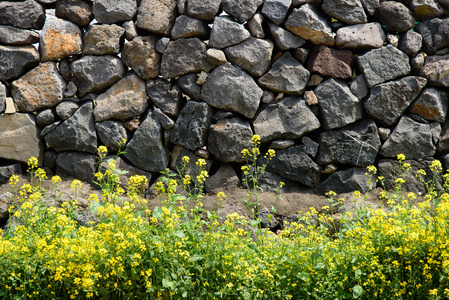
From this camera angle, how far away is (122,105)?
372 cm

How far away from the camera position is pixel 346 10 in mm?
3658

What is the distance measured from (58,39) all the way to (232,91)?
168cm

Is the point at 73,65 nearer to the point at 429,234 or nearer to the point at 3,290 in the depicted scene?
the point at 3,290

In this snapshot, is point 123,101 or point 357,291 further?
point 123,101

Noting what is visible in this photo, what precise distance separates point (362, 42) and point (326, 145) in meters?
1.00

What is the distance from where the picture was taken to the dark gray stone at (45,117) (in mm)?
3723

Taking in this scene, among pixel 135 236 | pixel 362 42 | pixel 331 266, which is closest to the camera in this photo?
pixel 135 236

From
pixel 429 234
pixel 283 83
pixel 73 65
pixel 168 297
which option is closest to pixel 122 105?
pixel 73 65

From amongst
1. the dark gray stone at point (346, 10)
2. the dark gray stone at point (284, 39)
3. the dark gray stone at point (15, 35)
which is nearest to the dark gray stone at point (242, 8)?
the dark gray stone at point (284, 39)

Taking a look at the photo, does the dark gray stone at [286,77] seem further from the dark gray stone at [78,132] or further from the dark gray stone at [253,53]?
the dark gray stone at [78,132]

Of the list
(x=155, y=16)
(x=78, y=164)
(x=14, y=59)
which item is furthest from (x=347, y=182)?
(x=14, y=59)

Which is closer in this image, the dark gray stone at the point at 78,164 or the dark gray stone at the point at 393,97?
the dark gray stone at the point at 393,97

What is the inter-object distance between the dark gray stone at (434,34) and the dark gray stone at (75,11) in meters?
3.11

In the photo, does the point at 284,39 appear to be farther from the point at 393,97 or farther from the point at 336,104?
the point at 393,97
